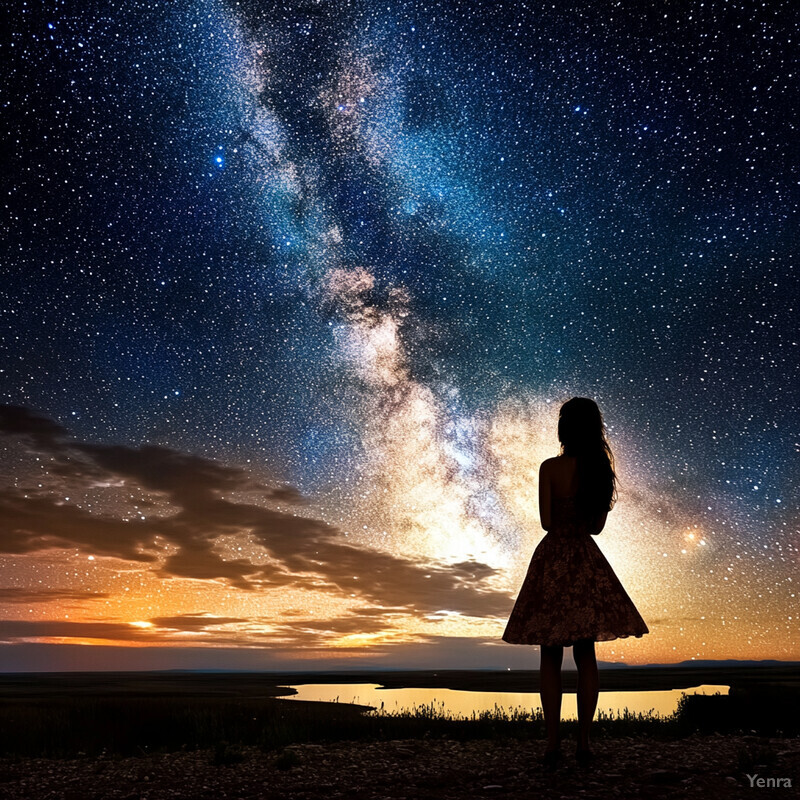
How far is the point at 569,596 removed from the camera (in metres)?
6.44

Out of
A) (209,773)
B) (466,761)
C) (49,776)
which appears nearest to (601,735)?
(466,761)

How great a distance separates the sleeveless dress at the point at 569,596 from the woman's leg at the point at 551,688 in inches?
8.0

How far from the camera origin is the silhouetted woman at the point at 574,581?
6.33 m

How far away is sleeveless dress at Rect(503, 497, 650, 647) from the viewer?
6.31m

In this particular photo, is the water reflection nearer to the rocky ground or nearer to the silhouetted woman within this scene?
the rocky ground

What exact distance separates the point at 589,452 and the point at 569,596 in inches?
58.1

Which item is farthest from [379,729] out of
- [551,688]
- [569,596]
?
[569,596]

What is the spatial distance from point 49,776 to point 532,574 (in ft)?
A: 22.2

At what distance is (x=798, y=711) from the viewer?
14.1m

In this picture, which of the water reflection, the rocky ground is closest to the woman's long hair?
the rocky ground

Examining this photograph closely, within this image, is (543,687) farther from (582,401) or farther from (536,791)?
(582,401)

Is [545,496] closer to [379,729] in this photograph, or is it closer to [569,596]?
[569,596]

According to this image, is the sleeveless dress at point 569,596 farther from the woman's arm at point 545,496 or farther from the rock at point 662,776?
the rock at point 662,776

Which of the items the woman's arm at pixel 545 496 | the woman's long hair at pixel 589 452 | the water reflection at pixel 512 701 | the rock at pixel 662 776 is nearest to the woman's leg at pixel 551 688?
the rock at pixel 662 776
